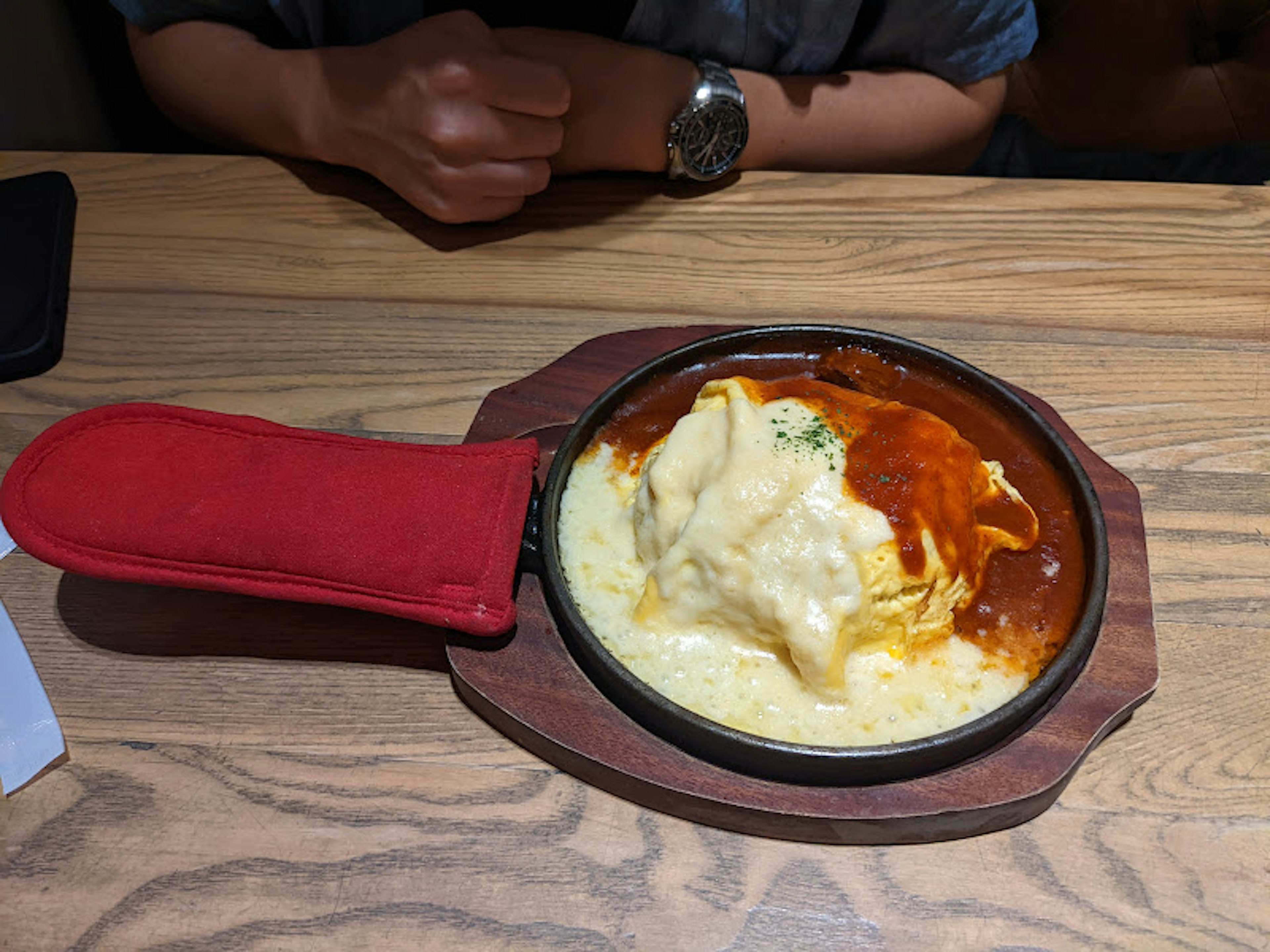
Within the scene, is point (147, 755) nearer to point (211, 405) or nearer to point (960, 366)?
point (211, 405)

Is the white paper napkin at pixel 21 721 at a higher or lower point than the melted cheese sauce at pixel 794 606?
lower

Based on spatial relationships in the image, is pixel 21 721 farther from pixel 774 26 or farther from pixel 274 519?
pixel 774 26

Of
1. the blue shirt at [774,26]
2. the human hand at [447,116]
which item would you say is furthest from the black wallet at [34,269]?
the human hand at [447,116]

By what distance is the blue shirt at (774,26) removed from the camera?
5.78 ft

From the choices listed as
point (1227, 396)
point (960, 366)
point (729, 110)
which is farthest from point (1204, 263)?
point (729, 110)

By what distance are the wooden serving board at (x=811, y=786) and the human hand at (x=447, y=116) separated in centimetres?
84

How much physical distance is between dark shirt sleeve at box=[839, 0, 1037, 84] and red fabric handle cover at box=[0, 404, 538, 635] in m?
1.25

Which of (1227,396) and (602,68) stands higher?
(602,68)

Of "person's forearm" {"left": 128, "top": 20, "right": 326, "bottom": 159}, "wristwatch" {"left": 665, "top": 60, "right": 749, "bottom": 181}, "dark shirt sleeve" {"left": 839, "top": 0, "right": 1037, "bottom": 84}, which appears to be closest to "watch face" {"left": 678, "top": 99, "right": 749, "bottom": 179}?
"wristwatch" {"left": 665, "top": 60, "right": 749, "bottom": 181}

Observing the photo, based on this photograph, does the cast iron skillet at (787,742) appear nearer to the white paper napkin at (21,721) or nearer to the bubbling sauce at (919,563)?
the bubbling sauce at (919,563)

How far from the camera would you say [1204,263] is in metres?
1.70

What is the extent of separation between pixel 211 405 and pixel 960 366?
1.18m

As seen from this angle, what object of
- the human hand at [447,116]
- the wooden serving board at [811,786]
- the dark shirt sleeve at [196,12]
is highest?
the dark shirt sleeve at [196,12]

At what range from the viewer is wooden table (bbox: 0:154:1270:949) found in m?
1.01
